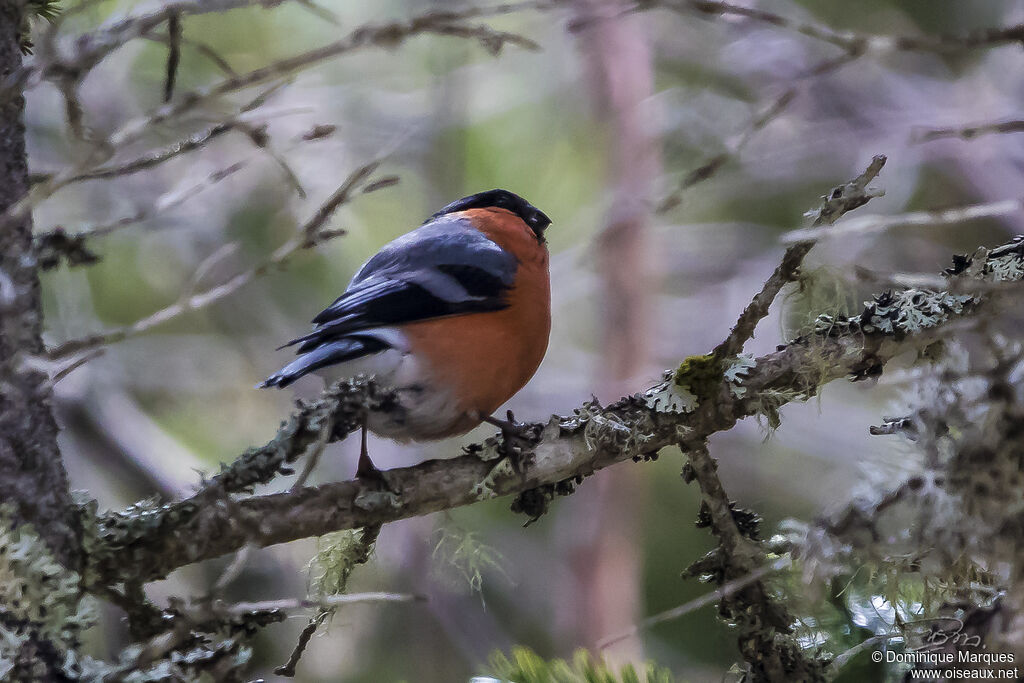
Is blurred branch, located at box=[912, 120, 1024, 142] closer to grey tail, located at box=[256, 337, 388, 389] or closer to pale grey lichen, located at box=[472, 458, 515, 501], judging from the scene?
pale grey lichen, located at box=[472, 458, 515, 501]

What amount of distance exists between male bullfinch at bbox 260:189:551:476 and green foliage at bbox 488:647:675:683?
480mm

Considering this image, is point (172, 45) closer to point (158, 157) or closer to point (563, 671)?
point (158, 157)

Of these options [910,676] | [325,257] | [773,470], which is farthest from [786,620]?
[325,257]

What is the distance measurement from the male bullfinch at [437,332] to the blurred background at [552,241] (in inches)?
59.0

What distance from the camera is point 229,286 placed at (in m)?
0.94

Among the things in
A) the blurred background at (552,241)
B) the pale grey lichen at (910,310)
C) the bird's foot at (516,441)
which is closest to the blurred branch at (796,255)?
the pale grey lichen at (910,310)

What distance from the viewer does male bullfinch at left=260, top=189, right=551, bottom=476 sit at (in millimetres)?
1857

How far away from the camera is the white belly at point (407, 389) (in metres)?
1.86

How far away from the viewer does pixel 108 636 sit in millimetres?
2959

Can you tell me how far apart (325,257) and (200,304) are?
375cm

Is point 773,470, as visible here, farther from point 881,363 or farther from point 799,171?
point 881,363
